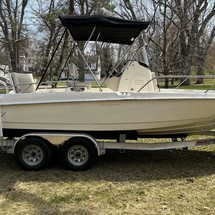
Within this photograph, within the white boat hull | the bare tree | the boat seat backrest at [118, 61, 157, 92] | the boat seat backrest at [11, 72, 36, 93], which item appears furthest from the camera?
the bare tree

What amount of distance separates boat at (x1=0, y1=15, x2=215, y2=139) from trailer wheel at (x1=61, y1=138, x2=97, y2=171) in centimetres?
22

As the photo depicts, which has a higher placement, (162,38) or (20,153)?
(162,38)

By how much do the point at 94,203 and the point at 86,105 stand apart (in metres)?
1.75

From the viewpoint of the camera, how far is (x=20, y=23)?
21297 mm

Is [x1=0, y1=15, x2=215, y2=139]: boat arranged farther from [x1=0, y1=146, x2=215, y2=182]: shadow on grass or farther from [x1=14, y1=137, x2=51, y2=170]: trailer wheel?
[x1=0, y1=146, x2=215, y2=182]: shadow on grass

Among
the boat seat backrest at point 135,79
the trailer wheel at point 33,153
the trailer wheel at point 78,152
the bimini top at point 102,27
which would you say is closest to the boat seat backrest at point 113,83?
the boat seat backrest at point 135,79

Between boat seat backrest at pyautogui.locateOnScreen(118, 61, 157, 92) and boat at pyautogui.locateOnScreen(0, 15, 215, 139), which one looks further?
boat seat backrest at pyautogui.locateOnScreen(118, 61, 157, 92)

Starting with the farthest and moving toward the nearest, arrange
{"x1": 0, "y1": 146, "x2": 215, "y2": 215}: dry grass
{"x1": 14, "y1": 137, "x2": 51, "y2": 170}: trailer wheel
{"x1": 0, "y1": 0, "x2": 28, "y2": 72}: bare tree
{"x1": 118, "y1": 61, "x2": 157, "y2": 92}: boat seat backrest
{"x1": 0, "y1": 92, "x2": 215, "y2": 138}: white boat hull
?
{"x1": 0, "y1": 0, "x2": 28, "y2": 72}: bare tree < {"x1": 118, "y1": 61, "x2": 157, "y2": 92}: boat seat backrest < {"x1": 14, "y1": 137, "x2": 51, "y2": 170}: trailer wheel < {"x1": 0, "y1": 92, "x2": 215, "y2": 138}: white boat hull < {"x1": 0, "y1": 146, "x2": 215, "y2": 215}: dry grass

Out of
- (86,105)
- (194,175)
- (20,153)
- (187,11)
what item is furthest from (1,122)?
(187,11)

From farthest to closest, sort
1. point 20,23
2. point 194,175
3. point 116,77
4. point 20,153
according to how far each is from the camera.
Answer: point 20,23
point 116,77
point 20,153
point 194,175

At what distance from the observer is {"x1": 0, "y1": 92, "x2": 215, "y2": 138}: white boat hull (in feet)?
17.8

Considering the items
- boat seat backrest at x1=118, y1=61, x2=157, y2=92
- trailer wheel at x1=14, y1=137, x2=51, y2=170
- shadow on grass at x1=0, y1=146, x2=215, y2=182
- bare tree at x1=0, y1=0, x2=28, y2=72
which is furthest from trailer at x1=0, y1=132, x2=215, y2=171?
bare tree at x1=0, y1=0, x2=28, y2=72

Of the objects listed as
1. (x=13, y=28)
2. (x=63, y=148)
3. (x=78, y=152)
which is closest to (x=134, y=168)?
(x=78, y=152)

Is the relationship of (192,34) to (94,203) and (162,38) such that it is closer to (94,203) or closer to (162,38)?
(162,38)
